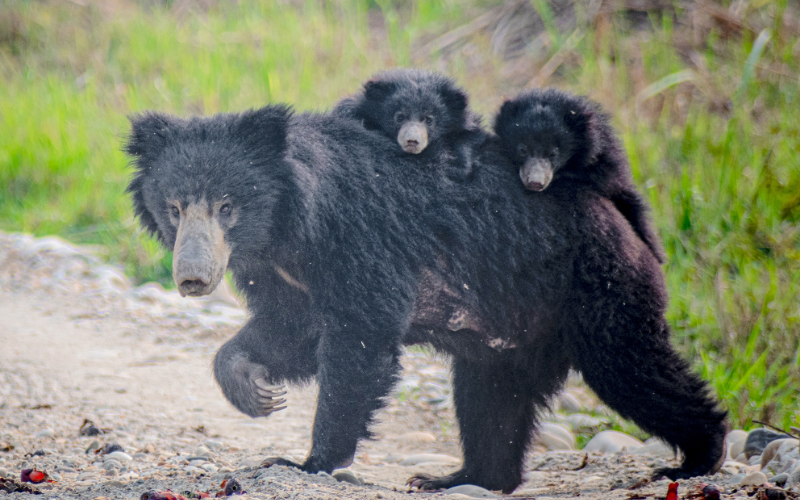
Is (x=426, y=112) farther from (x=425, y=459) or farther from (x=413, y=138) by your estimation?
(x=425, y=459)

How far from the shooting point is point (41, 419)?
13.0ft

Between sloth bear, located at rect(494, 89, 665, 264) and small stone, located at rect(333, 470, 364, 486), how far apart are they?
54.6 inches

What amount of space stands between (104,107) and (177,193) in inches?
253

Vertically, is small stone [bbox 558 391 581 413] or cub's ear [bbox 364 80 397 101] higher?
cub's ear [bbox 364 80 397 101]

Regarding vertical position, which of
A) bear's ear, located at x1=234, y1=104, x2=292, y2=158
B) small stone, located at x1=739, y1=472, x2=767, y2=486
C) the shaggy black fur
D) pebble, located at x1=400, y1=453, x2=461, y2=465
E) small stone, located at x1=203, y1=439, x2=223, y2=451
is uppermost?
the shaggy black fur

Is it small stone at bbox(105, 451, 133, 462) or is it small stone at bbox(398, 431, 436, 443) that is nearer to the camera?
small stone at bbox(105, 451, 133, 462)

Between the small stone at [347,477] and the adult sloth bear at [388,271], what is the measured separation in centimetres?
10

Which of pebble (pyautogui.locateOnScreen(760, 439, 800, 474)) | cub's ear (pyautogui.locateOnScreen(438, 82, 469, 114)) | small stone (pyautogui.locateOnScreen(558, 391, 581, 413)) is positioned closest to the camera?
pebble (pyautogui.locateOnScreen(760, 439, 800, 474))

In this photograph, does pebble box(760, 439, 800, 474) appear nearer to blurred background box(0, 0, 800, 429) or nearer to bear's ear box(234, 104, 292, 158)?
blurred background box(0, 0, 800, 429)

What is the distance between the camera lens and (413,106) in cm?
363

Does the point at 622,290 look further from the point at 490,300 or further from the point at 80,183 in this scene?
the point at 80,183

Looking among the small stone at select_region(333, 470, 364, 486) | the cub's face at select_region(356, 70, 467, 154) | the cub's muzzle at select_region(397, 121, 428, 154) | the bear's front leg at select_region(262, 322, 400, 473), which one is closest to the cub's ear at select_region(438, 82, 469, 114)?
the cub's face at select_region(356, 70, 467, 154)

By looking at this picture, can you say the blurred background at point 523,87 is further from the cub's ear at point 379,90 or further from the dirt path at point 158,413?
the cub's ear at point 379,90

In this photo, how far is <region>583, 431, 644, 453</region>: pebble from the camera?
418 centimetres
